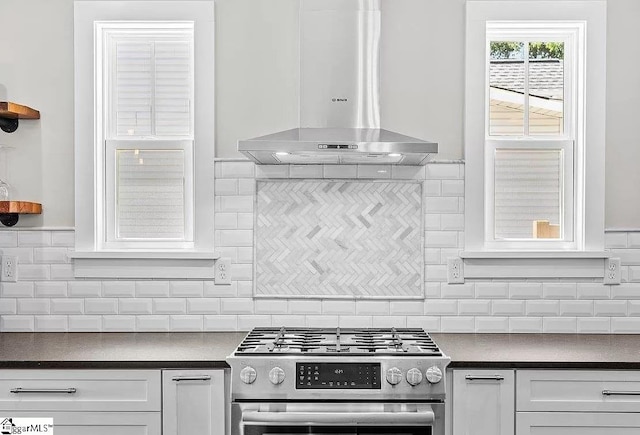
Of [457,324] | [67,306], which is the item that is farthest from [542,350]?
[67,306]

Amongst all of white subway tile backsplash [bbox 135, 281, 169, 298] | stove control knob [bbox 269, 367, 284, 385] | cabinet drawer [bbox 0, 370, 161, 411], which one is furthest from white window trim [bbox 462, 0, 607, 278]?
cabinet drawer [bbox 0, 370, 161, 411]

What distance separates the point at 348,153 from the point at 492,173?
961 mm

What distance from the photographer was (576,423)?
266cm

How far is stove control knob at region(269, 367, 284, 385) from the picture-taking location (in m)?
2.59

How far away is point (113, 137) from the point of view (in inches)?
137

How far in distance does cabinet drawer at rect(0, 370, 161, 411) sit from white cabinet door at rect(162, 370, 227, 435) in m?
0.05

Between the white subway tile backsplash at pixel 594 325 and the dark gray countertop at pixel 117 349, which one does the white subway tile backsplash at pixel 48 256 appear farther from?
the white subway tile backsplash at pixel 594 325

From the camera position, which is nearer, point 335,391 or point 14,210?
point 335,391

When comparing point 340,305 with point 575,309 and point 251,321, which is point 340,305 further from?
point 575,309

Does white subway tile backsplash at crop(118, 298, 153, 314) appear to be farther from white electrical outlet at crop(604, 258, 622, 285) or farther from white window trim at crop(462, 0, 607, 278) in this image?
white electrical outlet at crop(604, 258, 622, 285)

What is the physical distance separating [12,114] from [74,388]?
4.63ft

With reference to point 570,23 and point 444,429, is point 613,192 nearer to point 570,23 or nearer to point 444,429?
point 570,23

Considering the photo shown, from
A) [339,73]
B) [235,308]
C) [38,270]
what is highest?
[339,73]

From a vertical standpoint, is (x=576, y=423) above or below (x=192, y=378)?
below
